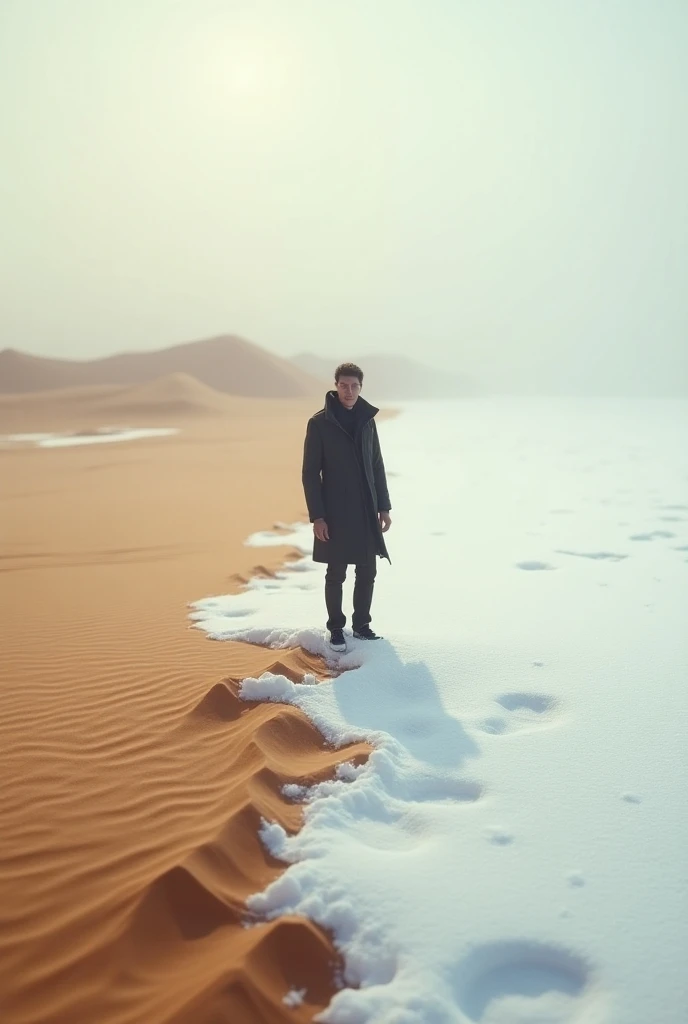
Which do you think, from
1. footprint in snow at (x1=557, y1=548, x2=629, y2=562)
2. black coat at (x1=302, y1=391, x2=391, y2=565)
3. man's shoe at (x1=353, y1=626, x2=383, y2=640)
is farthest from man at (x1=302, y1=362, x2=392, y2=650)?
footprint in snow at (x1=557, y1=548, x2=629, y2=562)

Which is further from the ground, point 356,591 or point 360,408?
point 360,408

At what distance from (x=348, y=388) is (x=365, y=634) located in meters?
1.81

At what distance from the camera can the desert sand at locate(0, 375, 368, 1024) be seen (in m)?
2.41

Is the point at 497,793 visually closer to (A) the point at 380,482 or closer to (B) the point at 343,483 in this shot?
(B) the point at 343,483

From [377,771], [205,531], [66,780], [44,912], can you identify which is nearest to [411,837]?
[377,771]

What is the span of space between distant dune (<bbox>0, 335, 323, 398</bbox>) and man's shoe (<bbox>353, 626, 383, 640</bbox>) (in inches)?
3467

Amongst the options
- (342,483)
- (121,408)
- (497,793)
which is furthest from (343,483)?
(121,408)

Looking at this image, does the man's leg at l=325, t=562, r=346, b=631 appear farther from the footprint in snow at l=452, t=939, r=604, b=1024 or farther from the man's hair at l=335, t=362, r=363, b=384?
the footprint in snow at l=452, t=939, r=604, b=1024

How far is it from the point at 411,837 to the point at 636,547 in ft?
20.5

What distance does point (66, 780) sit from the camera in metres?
3.62

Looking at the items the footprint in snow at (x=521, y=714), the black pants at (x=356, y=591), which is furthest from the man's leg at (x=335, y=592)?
the footprint in snow at (x=521, y=714)

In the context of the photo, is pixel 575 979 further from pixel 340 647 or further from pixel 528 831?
pixel 340 647

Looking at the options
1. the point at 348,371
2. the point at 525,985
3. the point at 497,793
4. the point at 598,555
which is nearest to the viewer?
the point at 525,985

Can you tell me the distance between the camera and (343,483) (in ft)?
16.1
